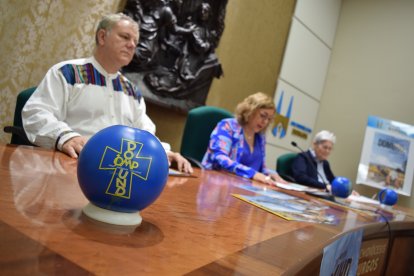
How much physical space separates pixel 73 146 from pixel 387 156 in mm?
4123

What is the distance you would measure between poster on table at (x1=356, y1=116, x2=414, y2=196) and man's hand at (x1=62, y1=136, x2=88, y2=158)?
3879 millimetres

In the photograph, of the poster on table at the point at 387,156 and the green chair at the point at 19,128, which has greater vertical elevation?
the poster on table at the point at 387,156

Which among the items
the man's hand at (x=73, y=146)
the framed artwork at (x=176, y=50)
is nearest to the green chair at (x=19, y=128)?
the man's hand at (x=73, y=146)

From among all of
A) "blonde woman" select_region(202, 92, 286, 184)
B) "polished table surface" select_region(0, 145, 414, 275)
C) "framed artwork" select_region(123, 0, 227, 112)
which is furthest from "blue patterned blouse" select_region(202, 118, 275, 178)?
"polished table surface" select_region(0, 145, 414, 275)

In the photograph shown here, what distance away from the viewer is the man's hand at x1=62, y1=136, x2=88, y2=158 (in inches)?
50.3

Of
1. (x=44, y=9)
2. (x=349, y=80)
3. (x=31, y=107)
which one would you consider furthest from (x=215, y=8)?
(x=349, y=80)

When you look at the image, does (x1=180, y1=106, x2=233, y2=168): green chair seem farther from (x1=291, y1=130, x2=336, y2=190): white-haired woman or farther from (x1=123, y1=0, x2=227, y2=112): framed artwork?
(x1=291, y1=130, x2=336, y2=190): white-haired woman

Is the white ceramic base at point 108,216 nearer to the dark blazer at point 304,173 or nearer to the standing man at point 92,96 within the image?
the standing man at point 92,96

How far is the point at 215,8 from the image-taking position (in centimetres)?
330

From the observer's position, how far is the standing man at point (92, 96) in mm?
1575

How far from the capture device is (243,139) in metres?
2.69

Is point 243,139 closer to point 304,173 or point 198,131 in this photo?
point 198,131

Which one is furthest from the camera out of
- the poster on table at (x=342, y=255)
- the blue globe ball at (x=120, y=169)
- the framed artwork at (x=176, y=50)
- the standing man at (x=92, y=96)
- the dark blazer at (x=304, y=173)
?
the dark blazer at (x=304, y=173)

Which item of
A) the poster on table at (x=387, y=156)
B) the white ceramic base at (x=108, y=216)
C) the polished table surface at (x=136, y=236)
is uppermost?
the poster on table at (x=387, y=156)
